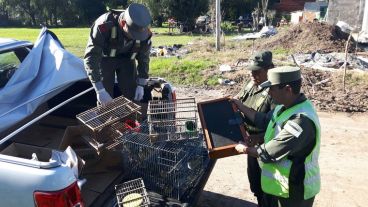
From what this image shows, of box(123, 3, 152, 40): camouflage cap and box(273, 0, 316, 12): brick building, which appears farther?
box(273, 0, 316, 12): brick building

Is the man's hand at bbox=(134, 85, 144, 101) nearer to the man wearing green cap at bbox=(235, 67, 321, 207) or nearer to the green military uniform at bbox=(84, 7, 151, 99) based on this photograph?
the green military uniform at bbox=(84, 7, 151, 99)

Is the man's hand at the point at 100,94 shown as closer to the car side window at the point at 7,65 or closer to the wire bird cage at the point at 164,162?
the wire bird cage at the point at 164,162

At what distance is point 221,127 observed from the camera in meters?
3.52

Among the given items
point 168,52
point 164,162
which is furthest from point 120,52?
point 168,52

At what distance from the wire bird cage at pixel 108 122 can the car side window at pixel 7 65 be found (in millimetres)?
1518

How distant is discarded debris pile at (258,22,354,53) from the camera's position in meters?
16.1

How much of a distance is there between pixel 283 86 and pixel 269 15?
32.3 m

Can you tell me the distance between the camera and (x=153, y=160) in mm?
3246

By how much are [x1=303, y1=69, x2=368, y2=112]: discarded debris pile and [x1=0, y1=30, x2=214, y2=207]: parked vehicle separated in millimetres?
5442

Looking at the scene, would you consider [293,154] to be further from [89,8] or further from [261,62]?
[89,8]

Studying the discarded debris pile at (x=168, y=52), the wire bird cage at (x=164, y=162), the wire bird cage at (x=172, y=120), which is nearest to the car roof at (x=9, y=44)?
the wire bird cage at (x=172, y=120)

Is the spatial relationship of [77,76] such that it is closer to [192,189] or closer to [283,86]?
[192,189]

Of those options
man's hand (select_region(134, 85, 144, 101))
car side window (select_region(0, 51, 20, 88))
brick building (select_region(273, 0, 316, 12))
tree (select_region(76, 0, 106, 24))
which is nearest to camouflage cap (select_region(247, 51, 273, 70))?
man's hand (select_region(134, 85, 144, 101))

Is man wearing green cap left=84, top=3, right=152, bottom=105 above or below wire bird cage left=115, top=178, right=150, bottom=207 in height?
above
